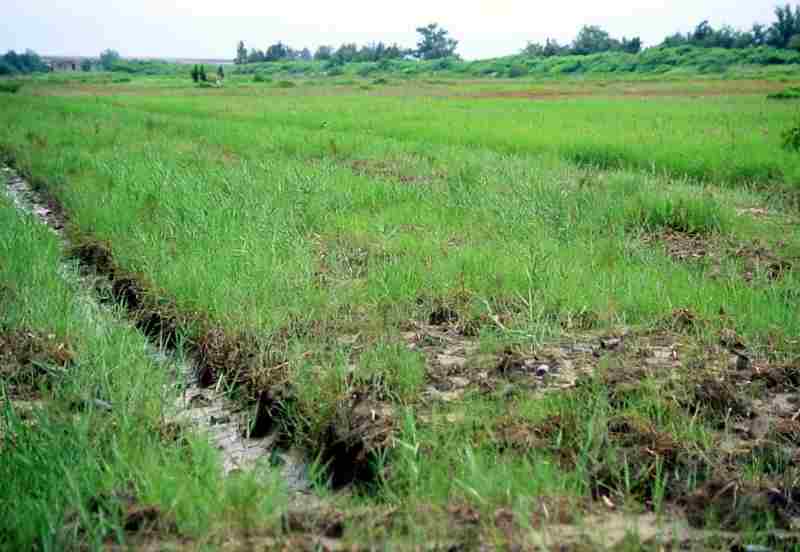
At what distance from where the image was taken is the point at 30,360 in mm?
3320

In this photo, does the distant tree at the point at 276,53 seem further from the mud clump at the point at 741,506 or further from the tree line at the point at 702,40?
the mud clump at the point at 741,506

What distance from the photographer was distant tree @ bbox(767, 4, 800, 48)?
32922mm

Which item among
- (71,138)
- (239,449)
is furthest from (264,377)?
(71,138)

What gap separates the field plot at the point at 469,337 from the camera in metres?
2.13

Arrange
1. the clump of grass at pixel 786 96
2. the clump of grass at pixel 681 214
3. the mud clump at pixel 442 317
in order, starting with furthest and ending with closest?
1. the clump of grass at pixel 786 96
2. the clump of grass at pixel 681 214
3. the mud clump at pixel 442 317

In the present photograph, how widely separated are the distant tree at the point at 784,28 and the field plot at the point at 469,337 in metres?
29.1

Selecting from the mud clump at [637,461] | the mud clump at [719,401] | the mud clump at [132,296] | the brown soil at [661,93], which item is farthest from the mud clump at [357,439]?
the brown soil at [661,93]

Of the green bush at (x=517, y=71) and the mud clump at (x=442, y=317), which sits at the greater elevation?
the green bush at (x=517, y=71)

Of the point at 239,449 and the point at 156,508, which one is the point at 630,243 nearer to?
the point at 239,449

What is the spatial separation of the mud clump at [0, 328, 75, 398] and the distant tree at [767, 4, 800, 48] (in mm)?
34165

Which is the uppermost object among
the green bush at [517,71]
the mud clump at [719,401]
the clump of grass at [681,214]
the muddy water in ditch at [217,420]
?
the green bush at [517,71]

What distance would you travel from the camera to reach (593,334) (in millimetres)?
3562

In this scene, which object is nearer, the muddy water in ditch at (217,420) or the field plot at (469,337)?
the field plot at (469,337)

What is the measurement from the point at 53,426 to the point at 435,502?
123 centimetres
